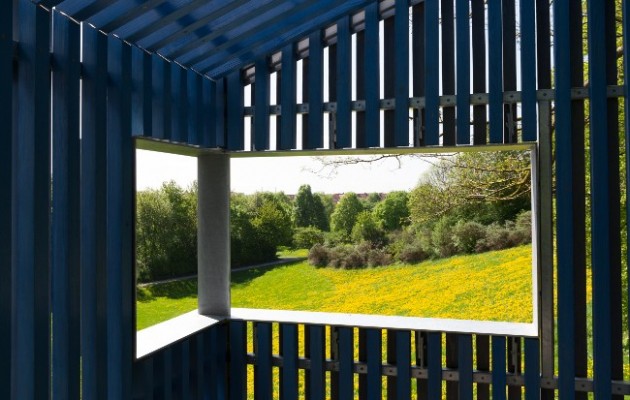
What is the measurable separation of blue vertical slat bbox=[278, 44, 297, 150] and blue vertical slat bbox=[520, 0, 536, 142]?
1380 mm

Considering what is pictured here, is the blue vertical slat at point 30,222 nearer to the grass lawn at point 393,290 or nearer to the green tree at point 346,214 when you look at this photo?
the grass lawn at point 393,290

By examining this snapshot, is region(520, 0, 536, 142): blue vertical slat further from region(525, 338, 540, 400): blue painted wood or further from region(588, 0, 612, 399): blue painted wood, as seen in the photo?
region(525, 338, 540, 400): blue painted wood

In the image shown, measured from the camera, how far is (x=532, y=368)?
300 cm

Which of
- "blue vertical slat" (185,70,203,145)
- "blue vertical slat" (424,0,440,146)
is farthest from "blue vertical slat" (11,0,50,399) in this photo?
"blue vertical slat" (424,0,440,146)

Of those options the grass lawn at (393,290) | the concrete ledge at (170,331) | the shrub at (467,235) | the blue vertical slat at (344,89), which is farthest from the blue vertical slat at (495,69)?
the grass lawn at (393,290)

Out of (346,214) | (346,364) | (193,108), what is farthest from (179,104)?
(346,214)

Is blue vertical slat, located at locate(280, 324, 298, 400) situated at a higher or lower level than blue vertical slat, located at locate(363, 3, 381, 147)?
lower

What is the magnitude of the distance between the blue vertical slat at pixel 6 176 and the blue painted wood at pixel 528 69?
2.52 meters

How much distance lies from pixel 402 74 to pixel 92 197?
1866mm

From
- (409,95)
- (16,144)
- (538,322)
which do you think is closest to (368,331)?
(538,322)

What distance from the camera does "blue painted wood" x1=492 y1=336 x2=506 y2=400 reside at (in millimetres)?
3043

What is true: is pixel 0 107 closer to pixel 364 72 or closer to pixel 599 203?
pixel 364 72

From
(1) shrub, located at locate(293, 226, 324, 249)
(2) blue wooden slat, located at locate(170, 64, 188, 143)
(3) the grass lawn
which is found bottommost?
(3) the grass lawn

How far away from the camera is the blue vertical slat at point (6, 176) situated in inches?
72.1
